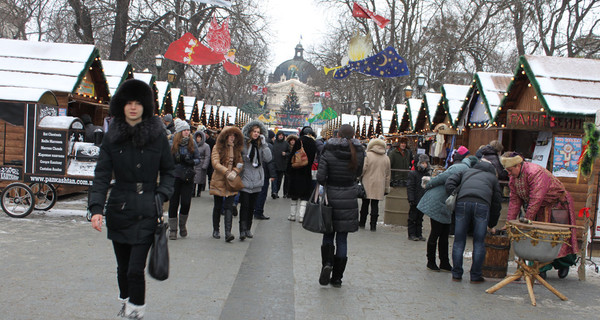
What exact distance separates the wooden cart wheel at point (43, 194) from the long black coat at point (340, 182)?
6.06 metres

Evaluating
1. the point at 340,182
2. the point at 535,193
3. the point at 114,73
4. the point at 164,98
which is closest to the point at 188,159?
the point at 340,182

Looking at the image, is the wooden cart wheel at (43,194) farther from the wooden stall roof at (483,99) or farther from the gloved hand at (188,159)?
the wooden stall roof at (483,99)

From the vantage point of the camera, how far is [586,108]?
8.46 m

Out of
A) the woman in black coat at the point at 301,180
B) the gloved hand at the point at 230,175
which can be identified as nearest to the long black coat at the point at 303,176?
the woman in black coat at the point at 301,180

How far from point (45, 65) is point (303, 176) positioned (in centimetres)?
628

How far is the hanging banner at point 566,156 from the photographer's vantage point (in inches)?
340

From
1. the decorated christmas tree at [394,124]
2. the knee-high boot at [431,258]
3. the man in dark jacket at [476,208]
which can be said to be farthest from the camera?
the decorated christmas tree at [394,124]

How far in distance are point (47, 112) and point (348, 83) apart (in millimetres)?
36445

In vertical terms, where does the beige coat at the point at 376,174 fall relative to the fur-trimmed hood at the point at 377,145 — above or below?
below

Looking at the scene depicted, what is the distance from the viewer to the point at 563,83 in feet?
29.5

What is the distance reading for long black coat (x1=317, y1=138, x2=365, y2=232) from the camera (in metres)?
5.84

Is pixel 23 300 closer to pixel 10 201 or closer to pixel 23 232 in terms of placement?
pixel 23 232

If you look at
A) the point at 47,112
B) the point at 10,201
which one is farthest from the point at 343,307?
the point at 47,112

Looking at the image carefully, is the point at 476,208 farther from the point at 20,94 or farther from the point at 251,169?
the point at 20,94
